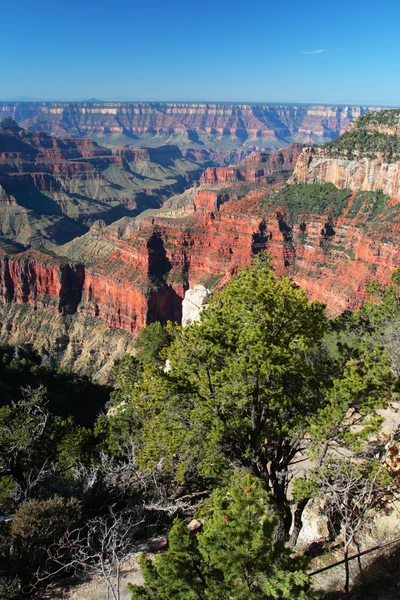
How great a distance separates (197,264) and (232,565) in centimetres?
8110

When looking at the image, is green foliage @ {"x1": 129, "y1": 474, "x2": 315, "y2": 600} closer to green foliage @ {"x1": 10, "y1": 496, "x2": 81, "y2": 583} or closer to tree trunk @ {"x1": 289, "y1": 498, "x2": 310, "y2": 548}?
tree trunk @ {"x1": 289, "y1": 498, "x2": 310, "y2": 548}

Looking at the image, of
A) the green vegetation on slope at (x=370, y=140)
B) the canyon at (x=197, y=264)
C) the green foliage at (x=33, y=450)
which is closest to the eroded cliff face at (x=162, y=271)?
the canyon at (x=197, y=264)

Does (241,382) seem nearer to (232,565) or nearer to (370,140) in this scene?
(232,565)

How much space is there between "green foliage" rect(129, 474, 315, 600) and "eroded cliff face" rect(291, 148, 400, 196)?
70.8 metres

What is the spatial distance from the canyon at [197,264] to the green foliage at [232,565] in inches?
2288

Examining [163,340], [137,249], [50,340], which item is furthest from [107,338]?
[163,340]

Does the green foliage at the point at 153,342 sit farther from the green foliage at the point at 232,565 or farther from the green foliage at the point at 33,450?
the green foliage at the point at 232,565

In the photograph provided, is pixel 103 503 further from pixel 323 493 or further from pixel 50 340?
pixel 50 340

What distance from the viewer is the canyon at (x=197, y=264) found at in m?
71.9

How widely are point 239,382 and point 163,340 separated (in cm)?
3765

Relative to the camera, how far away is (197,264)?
297ft

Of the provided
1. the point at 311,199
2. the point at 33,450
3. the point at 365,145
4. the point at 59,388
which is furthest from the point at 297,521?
the point at 365,145

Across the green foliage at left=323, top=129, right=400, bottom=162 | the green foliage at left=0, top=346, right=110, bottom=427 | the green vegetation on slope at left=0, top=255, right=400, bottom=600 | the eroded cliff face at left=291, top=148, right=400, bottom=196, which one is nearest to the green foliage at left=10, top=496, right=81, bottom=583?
the green vegetation on slope at left=0, top=255, right=400, bottom=600

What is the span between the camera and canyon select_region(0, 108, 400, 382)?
7188cm
